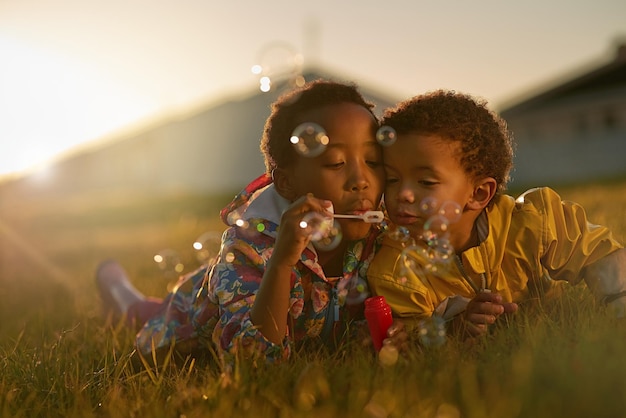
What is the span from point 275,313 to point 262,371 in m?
0.33

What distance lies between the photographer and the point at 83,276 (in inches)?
294

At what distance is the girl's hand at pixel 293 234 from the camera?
2727 millimetres

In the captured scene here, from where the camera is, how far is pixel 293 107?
10.5 feet

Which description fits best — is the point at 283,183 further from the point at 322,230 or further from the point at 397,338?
the point at 397,338

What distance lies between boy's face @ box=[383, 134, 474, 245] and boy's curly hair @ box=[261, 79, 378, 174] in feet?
0.75

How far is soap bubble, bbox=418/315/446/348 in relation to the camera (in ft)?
8.89

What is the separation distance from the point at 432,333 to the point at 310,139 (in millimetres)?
846

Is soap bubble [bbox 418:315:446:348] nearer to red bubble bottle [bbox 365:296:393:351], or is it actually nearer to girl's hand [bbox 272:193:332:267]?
red bubble bottle [bbox 365:296:393:351]

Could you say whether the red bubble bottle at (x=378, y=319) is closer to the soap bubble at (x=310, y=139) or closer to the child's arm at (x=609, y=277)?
the soap bubble at (x=310, y=139)

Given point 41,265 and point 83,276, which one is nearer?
point 83,276

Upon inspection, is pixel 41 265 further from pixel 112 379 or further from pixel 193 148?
pixel 193 148

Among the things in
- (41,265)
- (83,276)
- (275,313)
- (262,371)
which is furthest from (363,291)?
(41,265)

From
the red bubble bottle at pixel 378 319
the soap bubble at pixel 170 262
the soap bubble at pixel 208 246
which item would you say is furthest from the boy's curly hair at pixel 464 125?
the soap bubble at pixel 170 262

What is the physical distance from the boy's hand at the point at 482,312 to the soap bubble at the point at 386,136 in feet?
2.23
